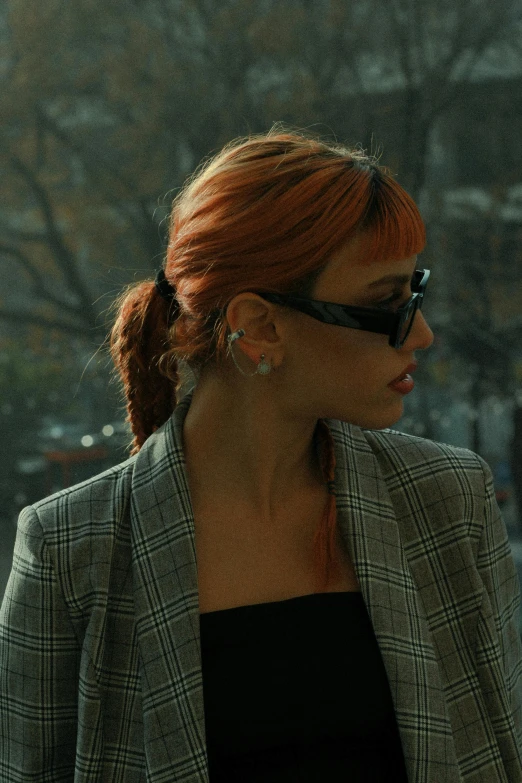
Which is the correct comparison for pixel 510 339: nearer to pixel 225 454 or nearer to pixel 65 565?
pixel 225 454

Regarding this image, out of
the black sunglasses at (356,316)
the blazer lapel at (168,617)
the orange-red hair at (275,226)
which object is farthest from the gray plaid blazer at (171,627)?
the black sunglasses at (356,316)

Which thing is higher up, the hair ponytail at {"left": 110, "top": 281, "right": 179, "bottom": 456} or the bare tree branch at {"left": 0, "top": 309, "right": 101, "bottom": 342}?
the hair ponytail at {"left": 110, "top": 281, "right": 179, "bottom": 456}

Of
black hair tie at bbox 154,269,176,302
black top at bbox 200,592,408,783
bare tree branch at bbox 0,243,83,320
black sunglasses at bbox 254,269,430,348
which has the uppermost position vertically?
black hair tie at bbox 154,269,176,302

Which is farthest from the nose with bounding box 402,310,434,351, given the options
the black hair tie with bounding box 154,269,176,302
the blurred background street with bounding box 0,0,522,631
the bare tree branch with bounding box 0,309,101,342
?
the bare tree branch with bounding box 0,309,101,342

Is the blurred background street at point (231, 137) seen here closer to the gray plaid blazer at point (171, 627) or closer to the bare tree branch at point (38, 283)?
the bare tree branch at point (38, 283)

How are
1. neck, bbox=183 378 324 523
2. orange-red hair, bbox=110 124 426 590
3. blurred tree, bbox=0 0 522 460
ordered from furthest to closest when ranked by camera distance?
1. blurred tree, bbox=0 0 522 460
2. neck, bbox=183 378 324 523
3. orange-red hair, bbox=110 124 426 590

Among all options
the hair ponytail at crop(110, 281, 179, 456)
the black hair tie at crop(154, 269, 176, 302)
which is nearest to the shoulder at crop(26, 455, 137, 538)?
the hair ponytail at crop(110, 281, 179, 456)

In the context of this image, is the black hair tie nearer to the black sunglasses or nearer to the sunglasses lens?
the black sunglasses

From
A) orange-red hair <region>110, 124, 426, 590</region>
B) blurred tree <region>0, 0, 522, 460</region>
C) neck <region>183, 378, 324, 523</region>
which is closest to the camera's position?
orange-red hair <region>110, 124, 426, 590</region>

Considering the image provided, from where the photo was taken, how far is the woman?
1.14 metres

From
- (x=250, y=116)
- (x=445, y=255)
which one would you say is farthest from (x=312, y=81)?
(x=445, y=255)

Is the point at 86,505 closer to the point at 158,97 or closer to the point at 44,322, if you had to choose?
the point at 44,322

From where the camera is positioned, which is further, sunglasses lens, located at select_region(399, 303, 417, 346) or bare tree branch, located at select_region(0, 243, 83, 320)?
bare tree branch, located at select_region(0, 243, 83, 320)

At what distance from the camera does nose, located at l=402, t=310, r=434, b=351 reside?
3.84 feet
